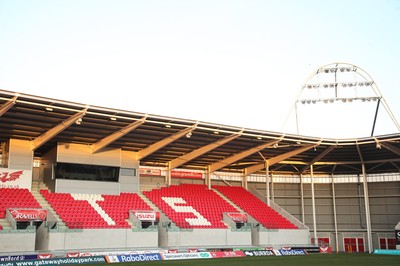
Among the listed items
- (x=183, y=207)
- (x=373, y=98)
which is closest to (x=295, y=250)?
(x=183, y=207)

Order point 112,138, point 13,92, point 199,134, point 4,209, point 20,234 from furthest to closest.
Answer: point 199,134 → point 112,138 → point 4,209 → point 20,234 → point 13,92

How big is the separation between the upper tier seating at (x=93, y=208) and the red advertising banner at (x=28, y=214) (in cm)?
193

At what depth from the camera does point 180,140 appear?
39.8 metres

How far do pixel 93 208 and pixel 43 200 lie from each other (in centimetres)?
373

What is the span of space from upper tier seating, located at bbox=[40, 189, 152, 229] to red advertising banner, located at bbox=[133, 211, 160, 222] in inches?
39.4

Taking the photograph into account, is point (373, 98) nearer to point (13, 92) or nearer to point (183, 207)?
point (183, 207)

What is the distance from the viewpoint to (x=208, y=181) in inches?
1953

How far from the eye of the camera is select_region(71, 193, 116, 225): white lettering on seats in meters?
35.7

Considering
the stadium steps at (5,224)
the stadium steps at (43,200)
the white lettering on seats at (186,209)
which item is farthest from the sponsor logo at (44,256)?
the white lettering on seats at (186,209)

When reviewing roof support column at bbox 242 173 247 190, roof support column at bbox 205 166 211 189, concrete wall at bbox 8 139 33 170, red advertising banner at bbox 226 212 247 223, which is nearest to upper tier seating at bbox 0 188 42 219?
concrete wall at bbox 8 139 33 170

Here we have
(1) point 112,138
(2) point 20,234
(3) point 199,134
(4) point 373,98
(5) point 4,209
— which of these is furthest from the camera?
(4) point 373,98

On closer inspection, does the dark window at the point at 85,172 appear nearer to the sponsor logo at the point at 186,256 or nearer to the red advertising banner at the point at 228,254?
the sponsor logo at the point at 186,256

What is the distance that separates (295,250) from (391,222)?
14965 mm

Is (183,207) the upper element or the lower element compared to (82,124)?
lower
